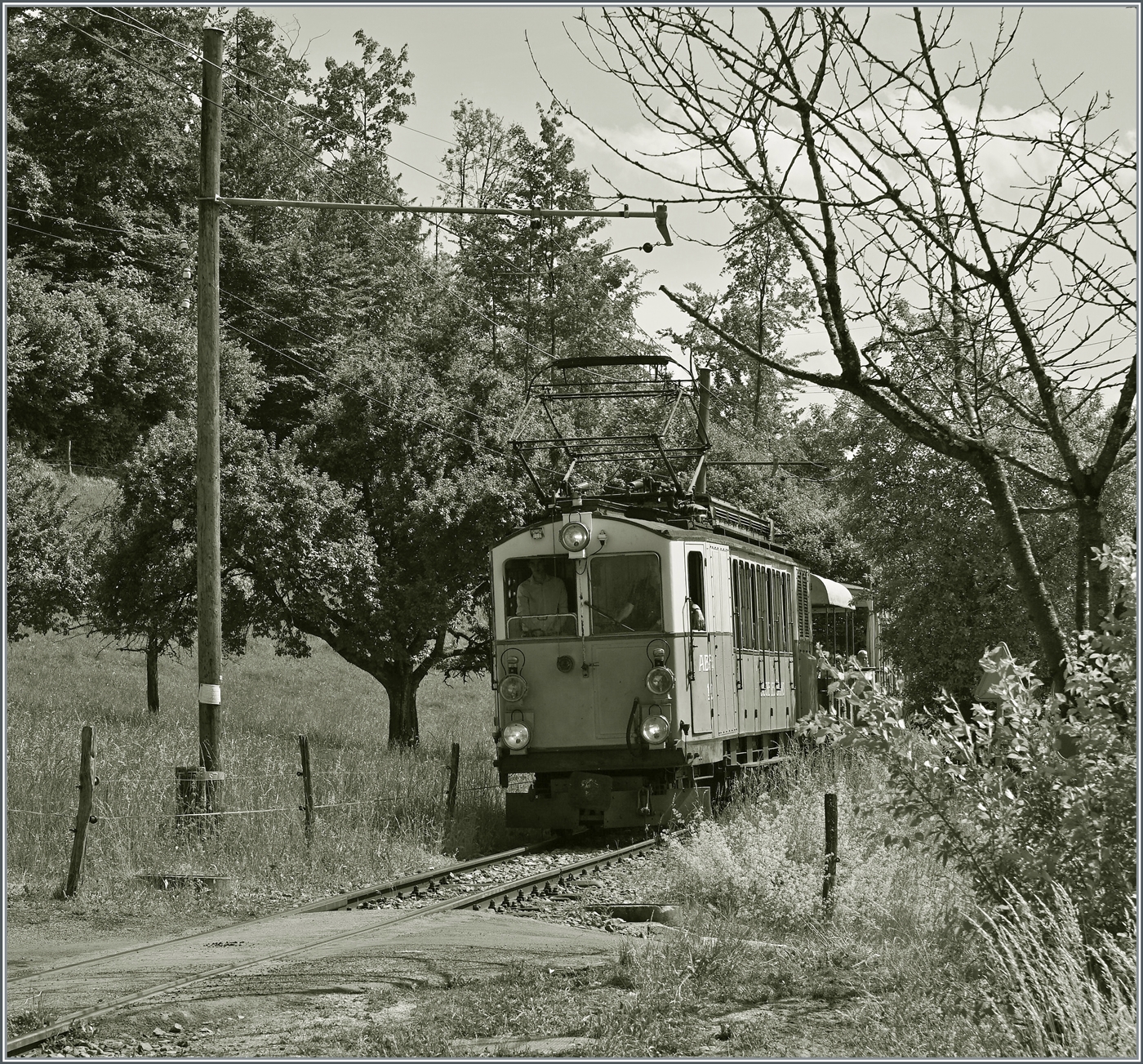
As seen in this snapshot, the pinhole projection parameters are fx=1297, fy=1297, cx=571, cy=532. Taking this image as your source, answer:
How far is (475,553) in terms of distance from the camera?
23469mm

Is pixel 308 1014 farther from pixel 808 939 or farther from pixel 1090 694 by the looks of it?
pixel 1090 694

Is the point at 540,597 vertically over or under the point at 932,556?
under

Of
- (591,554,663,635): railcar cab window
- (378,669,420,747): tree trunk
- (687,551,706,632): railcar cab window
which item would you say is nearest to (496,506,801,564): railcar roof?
(687,551,706,632): railcar cab window

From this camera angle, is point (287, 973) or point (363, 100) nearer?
point (287, 973)

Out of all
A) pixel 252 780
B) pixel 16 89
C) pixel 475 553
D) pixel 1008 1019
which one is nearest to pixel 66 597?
pixel 475 553

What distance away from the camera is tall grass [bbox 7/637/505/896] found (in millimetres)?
12164

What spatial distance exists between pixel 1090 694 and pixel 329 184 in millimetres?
47617

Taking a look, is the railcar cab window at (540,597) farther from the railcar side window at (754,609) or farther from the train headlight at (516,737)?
the railcar side window at (754,609)

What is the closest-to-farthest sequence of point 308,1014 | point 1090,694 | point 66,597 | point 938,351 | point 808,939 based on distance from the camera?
1. point 1090,694
2. point 308,1014
3. point 938,351
4. point 808,939
5. point 66,597

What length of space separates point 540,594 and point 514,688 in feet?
3.74

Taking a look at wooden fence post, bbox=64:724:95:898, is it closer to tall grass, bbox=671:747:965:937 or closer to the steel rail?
the steel rail

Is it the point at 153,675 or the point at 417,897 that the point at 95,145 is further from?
the point at 417,897

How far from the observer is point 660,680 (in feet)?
47.3

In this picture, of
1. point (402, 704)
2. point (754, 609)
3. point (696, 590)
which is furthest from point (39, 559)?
point (696, 590)
